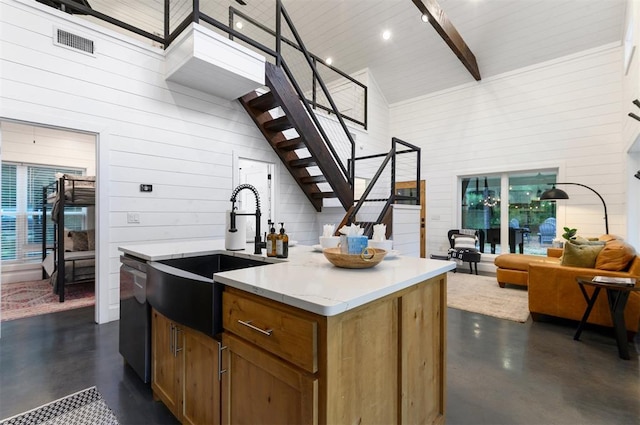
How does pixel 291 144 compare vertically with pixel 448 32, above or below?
below

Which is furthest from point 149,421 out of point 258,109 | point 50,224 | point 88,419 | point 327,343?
point 50,224

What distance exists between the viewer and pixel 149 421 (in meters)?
1.75

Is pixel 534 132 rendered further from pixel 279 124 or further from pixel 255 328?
pixel 255 328

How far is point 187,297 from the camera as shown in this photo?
4.85 ft

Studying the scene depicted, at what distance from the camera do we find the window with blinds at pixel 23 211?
519 cm

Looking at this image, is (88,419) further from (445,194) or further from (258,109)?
(445,194)

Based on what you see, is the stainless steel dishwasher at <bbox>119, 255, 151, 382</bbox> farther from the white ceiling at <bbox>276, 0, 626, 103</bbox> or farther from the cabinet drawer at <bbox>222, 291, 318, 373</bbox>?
the white ceiling at <bbox>276, 0, 626, 103</bbox>

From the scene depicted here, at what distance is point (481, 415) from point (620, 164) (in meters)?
5.15

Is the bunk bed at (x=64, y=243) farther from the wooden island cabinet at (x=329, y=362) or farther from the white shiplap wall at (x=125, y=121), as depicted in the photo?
the wooden island cabinet at (x=329, y=362)

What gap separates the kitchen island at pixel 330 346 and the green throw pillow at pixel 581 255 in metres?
2.71

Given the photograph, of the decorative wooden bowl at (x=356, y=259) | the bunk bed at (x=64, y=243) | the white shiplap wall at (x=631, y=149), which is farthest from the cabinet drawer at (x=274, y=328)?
the white shiplap wall at (x=631, y=149)

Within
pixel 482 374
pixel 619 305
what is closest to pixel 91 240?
pixel 482 374

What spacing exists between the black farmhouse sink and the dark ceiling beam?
15.6ft

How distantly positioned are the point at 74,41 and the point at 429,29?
553cm
